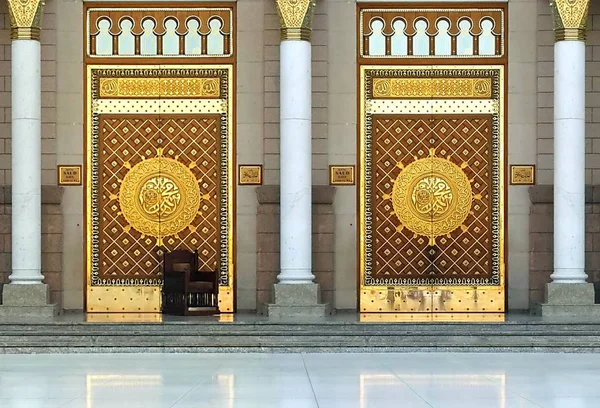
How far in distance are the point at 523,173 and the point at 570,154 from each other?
2.63 ft

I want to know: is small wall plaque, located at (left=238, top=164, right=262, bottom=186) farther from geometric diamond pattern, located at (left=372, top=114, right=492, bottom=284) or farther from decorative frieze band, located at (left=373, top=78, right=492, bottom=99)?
decorative frieze band, located at (left=373, top=78, right=492, bottom=99)

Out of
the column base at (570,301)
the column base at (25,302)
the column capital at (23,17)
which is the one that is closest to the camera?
the column base at (25,302)

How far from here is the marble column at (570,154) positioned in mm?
13109

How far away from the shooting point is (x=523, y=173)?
13.8 meters

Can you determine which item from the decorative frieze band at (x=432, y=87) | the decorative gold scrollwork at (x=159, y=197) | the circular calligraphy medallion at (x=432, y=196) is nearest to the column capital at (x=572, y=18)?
the decorative frieze band at (x=432, y=87)

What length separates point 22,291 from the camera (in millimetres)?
12984

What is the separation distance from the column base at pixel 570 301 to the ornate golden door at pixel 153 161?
129 inches

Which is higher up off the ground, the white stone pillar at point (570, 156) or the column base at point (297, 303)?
the white stone pillar at point (570, 156)

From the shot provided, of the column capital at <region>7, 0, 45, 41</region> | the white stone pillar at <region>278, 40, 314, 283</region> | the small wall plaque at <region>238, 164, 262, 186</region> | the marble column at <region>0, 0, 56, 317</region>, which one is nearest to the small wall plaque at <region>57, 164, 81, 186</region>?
the marble column at <region>0, 0, 56, 317</region>

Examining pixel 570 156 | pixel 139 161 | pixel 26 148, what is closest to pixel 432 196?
pixel 570 156

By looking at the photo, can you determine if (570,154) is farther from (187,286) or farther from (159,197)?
(159,197)

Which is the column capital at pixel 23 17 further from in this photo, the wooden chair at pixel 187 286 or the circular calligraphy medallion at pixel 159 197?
the wooden chair at pixel 187 286

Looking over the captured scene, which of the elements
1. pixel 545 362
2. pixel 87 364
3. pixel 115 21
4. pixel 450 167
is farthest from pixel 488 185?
pixel 87 364

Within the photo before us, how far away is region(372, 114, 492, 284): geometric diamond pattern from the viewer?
45.6 ft
